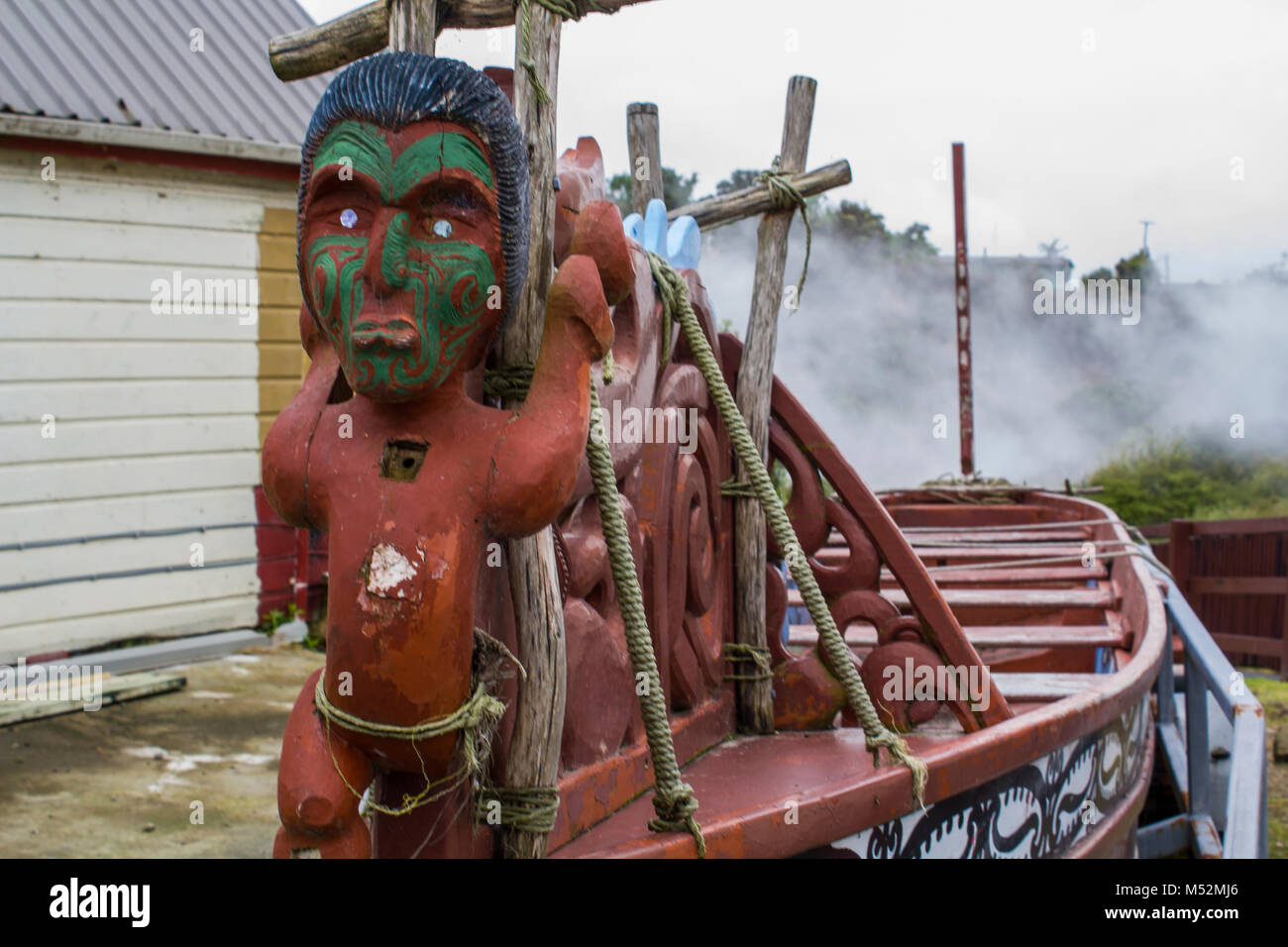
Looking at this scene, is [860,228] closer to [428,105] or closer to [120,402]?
[120,402]

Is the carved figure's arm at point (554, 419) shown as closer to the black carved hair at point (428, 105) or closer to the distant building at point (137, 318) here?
the black carved hair at point (428, 105)

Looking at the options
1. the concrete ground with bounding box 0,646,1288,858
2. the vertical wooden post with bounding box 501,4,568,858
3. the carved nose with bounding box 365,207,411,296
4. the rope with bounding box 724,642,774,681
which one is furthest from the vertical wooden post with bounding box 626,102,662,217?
the concrete ground with bounding box 0,646,1288,858

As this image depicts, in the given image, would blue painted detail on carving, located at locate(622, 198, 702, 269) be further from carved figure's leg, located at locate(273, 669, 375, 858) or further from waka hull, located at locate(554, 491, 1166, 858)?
carved figure's leg, located at locate(273, 669, 375, 858)

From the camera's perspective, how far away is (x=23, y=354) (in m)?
6.25

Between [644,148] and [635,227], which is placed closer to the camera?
[635,227]

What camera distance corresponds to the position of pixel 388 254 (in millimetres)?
1778

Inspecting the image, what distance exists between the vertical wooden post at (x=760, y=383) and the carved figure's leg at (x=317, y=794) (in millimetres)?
1522

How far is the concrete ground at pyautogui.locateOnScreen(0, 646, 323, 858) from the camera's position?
4.24 meters

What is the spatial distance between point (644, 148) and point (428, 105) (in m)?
1.87

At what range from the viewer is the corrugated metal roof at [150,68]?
20.6 feet

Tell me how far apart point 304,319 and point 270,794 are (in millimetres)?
3266

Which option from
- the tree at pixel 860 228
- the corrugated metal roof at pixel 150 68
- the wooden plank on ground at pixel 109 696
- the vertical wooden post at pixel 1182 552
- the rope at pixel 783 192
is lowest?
the wooden plank on ground at pixel 109 696

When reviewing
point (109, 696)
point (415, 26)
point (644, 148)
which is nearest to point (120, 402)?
point (109, 696)

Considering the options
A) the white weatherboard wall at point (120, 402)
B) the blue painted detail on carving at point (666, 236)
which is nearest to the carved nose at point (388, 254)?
the blue painted detail on carving at point (666, 236)
